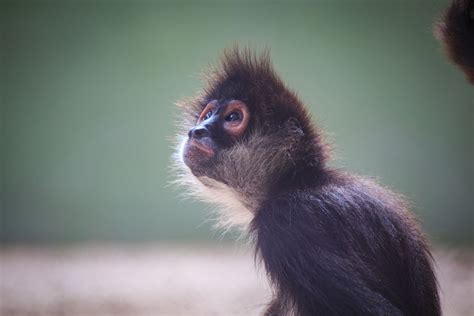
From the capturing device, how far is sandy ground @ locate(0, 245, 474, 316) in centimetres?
545

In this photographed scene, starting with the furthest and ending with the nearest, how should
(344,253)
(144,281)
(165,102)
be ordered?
(165,102), (144,281), (344,253)

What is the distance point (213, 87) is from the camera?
3998 millimetres

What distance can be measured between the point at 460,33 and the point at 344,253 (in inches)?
47.4

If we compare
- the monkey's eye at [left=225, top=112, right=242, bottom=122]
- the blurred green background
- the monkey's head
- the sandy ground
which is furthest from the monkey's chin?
the blurred green background

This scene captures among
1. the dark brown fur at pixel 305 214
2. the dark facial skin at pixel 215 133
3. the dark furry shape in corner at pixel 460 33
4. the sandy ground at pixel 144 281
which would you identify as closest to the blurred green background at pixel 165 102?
the sandy ground at pixel 144 281

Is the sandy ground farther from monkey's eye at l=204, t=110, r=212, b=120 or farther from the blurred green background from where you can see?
monkey's eye at l=204, t=110, r=212, b=120

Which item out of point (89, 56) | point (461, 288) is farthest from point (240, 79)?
point (89, 56)

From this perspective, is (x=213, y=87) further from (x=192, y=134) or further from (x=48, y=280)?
(x=48, y=280)

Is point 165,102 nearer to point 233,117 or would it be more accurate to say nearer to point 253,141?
point 233,117

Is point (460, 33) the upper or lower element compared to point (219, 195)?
upper

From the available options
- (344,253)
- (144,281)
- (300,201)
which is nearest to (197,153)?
(300,201)

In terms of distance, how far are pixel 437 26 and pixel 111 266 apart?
446 cm

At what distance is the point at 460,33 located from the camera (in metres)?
3.36

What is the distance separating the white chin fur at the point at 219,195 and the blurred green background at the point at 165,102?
164 centimetres
